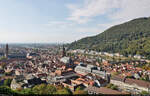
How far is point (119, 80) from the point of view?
34938mm

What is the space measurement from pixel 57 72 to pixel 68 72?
11.1 ft

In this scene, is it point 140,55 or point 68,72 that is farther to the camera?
point 140,55

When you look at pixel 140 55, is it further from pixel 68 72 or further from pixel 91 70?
pixel 68 72

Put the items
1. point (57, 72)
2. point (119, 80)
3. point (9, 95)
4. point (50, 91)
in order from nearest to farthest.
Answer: point (9, 95)
point (50, 91)
point (119, 80)
point (57, 72)

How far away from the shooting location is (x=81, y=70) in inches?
1964

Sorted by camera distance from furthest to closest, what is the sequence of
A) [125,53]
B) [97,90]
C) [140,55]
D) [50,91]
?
[125,53], [140,55], [97,90], [50,91]

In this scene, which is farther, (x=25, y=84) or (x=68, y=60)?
(x=68, y=60)

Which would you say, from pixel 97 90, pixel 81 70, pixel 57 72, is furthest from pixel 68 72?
pixel 97 90

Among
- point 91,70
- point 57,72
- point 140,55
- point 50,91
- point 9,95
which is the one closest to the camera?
point 9,95

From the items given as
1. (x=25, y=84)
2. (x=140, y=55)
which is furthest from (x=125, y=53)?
(x=25, y=84)

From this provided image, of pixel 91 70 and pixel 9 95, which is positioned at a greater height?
pixel 9 95

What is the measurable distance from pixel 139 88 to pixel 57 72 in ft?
73.8

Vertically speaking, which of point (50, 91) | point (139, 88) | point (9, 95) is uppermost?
point (9, 95)

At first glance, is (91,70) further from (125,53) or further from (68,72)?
(125,53)
